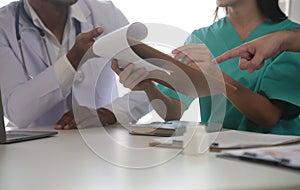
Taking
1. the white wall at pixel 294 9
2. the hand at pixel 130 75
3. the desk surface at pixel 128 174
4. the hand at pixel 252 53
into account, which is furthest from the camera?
the white wall at pixel 294 9

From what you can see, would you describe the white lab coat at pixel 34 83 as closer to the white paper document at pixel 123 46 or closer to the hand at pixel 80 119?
the hand at pixel 80 119

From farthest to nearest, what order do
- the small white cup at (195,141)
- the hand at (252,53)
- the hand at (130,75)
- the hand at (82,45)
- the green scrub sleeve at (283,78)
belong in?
the green scrub sleeve at (283,78), the hand at (252,53), the hand at (82,45), the hand at (130,75), the small white cup at (195,141)

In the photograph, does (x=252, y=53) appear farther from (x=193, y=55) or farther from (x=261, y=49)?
(x=193, y=55)

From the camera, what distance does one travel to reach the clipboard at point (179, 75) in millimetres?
634

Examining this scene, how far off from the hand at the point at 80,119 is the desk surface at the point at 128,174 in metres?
0.30

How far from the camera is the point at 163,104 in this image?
2.93ft

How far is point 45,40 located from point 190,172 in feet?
3.05

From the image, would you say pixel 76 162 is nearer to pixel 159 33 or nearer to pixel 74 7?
pixel 159 33

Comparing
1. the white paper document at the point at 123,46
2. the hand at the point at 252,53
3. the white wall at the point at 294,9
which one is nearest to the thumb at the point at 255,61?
the hand at the point at 252,53

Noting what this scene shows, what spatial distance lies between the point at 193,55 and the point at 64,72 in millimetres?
419

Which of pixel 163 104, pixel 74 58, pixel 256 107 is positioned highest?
pixel 74 58

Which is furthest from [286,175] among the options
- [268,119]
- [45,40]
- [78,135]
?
[45,40]

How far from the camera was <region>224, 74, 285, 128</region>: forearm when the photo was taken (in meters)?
1.07

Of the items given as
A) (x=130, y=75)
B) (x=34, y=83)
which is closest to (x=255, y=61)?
(x=130, y=75)
